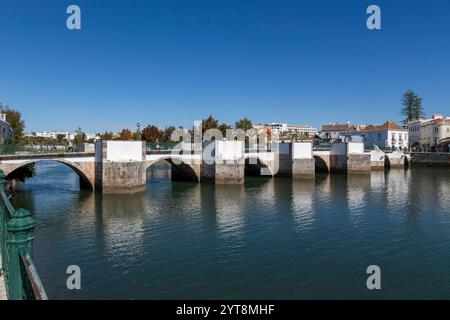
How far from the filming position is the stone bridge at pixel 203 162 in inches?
1516

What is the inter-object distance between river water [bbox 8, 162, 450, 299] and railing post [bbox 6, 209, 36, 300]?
29.1 feet

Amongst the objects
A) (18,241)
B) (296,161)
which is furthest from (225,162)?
(18,241)

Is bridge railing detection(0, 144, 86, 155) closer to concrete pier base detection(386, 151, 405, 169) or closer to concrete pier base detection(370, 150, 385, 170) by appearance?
concrete pier base detection(370, 150, 385, 170)

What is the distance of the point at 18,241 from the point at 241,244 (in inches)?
672

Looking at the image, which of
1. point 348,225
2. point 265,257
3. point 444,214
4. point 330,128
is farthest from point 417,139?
point 265,257

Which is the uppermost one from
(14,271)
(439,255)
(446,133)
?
(446,133)

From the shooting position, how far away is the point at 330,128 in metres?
139

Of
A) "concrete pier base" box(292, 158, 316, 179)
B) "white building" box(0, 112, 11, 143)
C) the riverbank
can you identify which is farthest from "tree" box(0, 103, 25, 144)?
the riverbank

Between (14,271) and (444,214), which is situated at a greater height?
(14,271)

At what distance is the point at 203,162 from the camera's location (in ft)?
164

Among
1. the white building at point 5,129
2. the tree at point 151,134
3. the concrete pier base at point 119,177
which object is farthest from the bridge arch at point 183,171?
the tree at point 151,134
